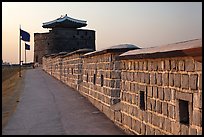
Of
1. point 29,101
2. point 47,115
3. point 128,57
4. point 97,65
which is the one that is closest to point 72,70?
point 29,101

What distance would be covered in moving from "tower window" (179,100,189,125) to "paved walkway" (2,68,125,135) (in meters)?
2.87

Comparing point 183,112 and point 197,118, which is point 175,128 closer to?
point 183,112

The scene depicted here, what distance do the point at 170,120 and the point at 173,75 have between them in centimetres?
69

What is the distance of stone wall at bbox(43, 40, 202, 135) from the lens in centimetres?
490

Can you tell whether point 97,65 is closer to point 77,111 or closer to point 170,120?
point 77,111

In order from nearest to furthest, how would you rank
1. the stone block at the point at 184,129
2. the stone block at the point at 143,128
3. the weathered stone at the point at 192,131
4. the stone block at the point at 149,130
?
the weathered stone at the point at 192,131 < the stone block at the point at 184,129 < the stone block at the point at 149,130 < the stone block at the point at 143,128

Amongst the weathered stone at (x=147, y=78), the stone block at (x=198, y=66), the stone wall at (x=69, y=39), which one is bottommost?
the weathered stone at (x=147, y=78)

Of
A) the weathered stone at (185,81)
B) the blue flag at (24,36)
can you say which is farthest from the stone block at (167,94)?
the blue flag at (24,36)

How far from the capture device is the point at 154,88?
6359 mm

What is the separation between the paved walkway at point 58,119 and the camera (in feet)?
27.1

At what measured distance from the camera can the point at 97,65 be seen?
11547 millimetres

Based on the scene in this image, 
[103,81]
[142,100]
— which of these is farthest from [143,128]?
[103,81]

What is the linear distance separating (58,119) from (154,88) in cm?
403

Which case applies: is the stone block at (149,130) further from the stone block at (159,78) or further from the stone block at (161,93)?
the stone block at (159,78)
